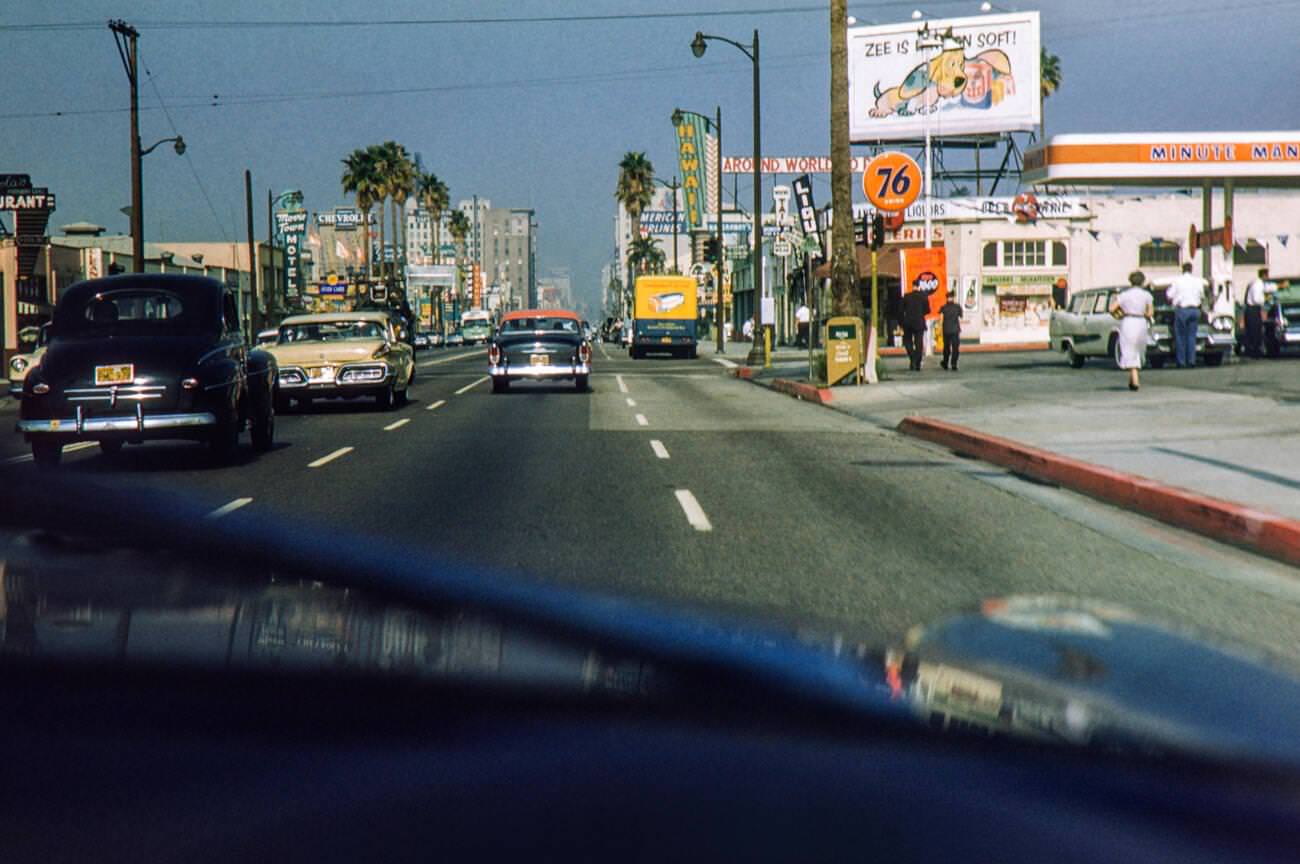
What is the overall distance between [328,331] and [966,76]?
39.0m

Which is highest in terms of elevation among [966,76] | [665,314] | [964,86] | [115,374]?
[966,76]

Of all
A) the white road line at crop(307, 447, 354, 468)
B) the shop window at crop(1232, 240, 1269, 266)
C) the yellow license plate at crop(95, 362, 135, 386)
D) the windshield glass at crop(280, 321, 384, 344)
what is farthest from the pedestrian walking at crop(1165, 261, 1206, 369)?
the shop window at crop(1232, 240, 1269, 266)

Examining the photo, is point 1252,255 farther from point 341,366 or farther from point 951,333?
point 341,366

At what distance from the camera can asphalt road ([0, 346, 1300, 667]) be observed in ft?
20.6

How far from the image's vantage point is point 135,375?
41.0 feet

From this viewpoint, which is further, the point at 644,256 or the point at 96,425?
the point at 644,256

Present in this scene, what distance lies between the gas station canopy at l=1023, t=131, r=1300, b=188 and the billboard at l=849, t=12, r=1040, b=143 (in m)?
20.5

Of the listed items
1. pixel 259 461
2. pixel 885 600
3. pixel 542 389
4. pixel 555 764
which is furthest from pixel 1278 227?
pixel 555 764

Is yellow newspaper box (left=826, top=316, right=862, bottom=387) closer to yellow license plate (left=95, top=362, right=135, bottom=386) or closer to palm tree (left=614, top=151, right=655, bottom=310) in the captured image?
yellow license plate (left=95, top=362, right=135, bottom=386)

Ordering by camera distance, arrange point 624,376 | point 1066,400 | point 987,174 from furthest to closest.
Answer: point 987,174 < point 624,376 < point 1066,400

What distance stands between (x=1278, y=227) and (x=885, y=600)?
49.2m

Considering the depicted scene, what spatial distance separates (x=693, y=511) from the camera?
9.45m

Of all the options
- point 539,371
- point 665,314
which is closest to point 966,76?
point 665,314

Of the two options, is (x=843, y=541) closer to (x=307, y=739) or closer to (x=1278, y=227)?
(x=307, y=739)
